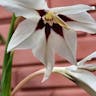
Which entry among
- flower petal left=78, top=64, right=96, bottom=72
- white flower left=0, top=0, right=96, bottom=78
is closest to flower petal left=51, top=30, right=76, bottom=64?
white flower left=0, top=0, right=96, bottom=78

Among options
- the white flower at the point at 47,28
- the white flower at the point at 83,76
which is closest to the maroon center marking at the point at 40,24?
the white flower at the point at 47,28

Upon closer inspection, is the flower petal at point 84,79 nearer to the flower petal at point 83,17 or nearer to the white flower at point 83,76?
the white flower at point 83,76

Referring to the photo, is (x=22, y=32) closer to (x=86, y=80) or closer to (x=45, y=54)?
(x=45, y=54)

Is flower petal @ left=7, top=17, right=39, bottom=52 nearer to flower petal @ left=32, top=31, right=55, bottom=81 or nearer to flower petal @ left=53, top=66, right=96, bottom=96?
flower petal @ left=32, top=31, right=55, bottom=81

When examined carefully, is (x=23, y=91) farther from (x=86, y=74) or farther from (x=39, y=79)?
(x=86, y=74)

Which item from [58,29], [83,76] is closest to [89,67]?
[83,76]

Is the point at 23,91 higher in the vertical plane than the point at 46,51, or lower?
lower

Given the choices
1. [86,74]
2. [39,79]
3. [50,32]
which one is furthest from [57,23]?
[39,79]
